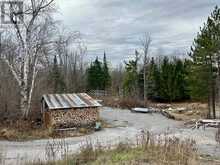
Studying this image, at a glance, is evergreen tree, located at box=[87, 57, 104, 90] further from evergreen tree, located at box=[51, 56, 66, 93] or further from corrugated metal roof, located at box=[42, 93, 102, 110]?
corrugated metal roof, located at box=[42, 93, 102, 110]

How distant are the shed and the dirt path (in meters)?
1.47

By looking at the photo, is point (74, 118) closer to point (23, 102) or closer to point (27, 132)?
point (27, 132)

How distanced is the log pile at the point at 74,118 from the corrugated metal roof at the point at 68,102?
12.6 inches

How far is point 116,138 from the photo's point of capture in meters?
16.7

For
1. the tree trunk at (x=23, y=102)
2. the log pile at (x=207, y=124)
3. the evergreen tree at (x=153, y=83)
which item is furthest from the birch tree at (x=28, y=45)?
the evergreen tree at (x=153, y=83)

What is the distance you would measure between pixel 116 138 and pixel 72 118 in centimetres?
411

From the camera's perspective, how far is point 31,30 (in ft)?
68.0

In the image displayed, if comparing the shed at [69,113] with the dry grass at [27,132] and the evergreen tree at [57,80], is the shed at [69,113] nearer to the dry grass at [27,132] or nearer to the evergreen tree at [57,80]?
the dry grass at [27,132]

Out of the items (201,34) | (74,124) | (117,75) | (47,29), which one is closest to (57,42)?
(47,29)

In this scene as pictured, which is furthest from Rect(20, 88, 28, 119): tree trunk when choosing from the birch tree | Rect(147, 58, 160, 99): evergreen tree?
Rect(147, 58, 160, 99): evergreen tree

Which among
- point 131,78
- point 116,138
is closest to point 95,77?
point 131,78

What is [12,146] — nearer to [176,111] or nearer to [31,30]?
[31,30]

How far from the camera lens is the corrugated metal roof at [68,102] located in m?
19.7

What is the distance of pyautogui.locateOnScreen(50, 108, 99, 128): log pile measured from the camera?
63.2ft
